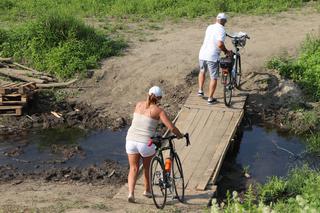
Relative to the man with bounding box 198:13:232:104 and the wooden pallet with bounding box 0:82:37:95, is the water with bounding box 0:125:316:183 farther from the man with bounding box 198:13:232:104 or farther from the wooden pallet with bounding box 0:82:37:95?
the man with bounding box 198:13:232:104

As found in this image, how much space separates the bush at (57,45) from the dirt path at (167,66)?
582mm

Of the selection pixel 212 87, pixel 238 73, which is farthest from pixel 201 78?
pixel 238 73

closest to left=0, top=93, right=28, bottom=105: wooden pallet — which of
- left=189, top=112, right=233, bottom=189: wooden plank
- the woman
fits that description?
left=189, top=112, right=233, bottom=189: wooden plank

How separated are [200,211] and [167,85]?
20.8ft

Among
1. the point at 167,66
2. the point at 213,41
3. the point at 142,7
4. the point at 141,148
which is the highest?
the point at 213,41

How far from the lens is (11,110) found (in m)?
15.0

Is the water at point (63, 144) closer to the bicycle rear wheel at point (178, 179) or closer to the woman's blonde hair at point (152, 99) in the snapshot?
the bicycle rear wheel at point (178, 179)

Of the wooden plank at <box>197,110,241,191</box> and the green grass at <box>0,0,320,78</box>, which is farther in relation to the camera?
the green grass at <box>0,0,320,78</box>

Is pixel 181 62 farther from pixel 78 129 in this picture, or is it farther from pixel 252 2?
pixel 252 2

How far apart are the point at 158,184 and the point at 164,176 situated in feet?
0.83

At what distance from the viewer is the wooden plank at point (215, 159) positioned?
10.9 m

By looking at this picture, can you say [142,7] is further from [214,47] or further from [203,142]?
[203,142]

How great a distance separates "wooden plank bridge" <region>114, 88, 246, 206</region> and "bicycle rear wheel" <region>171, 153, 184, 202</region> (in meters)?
0.12

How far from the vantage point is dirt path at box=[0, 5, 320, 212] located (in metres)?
11.5
